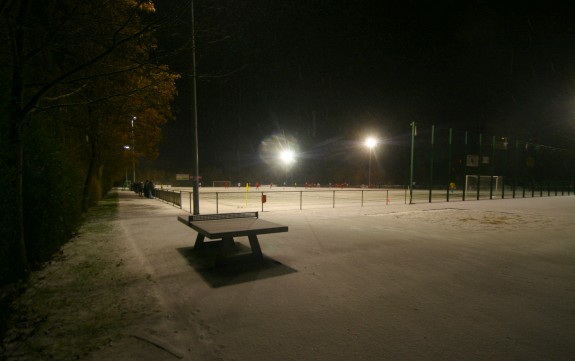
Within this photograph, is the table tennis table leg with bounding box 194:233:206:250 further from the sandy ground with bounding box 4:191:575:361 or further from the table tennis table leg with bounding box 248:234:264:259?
the table tennis table leg with bounding box 248:234:264:259

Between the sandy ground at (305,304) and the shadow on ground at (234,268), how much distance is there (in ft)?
0.11

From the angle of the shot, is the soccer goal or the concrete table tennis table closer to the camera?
the concrete table tennis table

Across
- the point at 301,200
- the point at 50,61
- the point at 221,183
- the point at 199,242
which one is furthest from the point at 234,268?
the point at 221,183

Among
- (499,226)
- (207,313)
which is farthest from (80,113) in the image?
(499,226)

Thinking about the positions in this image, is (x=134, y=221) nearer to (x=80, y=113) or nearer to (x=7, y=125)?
(x=80, y=113)

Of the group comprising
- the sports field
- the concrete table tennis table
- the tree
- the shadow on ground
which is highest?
the tree

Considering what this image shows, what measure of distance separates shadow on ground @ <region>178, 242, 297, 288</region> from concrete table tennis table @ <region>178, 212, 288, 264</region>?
9cm

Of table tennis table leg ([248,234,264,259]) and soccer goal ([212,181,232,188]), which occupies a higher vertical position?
table tennis table leg ([248,234,264,259])

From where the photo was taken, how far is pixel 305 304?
13.0ft

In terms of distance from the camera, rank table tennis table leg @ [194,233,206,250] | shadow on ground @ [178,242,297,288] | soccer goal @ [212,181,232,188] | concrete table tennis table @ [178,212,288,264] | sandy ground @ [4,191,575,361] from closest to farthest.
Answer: sandy ground @ [4,191,575,361]
shadow on ground @ [178,242,297,288]
concrete table tennis table @ [178,212,288,264]
table tennis table leg @ [194,233,206,250]
soccer goal @ [212,181,232,188]

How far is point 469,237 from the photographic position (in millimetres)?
8336

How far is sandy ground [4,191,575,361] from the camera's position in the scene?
9.61ft

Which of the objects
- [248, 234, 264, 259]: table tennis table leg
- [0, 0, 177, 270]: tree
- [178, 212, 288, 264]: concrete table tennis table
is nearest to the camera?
[0, 0, 177, 270]: tree

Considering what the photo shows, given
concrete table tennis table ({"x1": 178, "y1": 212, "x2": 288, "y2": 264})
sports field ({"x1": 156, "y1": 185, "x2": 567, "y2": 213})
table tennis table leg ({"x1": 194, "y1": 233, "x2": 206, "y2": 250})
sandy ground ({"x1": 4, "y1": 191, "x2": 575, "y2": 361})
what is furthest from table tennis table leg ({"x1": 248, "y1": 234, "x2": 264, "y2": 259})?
sports field ({"x1": 156, "y1": 185, "x2": 567, "y2": 213})
